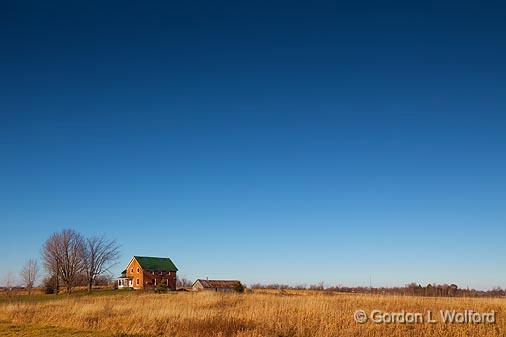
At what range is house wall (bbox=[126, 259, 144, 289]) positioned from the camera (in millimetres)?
85975

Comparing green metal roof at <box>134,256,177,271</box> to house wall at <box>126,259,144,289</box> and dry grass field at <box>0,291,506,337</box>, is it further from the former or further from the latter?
dry grass field at <box>0,291,506,337</box>

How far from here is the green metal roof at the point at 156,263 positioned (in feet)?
287

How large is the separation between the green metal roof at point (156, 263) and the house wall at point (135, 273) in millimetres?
905

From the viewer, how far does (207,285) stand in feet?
275

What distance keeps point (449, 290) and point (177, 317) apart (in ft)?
51.9

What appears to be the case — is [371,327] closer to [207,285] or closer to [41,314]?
[41,314]

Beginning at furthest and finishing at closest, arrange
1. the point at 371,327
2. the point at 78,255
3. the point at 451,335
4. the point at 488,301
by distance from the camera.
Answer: the point at 78,255
the point at 488,301
the point at 371,327
the point at 451,335

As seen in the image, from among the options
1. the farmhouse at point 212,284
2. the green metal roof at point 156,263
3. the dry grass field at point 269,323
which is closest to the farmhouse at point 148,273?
the green metal roof at point 156,263

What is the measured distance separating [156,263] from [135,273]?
4340mm

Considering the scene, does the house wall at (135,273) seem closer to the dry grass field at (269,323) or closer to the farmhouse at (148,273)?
the farmhouse at (148,273)

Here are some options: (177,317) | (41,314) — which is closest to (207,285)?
(41,314)

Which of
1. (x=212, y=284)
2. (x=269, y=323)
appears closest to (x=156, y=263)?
(x=212, y=284)

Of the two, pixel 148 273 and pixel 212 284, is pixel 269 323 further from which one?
pixel 148 273

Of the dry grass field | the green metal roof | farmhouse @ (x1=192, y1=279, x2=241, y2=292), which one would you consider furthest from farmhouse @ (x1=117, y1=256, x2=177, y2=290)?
the dry grass field
